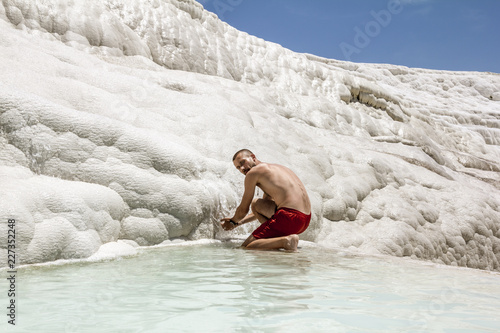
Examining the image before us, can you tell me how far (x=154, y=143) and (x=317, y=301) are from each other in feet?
9.43

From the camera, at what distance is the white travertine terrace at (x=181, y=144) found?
3.83 metres

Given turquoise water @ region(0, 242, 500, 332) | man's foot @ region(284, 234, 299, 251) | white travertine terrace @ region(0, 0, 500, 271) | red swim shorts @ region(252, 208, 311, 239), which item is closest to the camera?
turquoise water @ region(0, 242, 500, 332)

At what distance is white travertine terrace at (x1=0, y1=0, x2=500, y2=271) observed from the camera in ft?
12.6

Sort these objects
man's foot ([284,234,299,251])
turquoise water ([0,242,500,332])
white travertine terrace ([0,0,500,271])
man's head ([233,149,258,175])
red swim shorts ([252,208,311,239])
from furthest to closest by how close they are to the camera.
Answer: man's head ([233,149,258,175]) → red swim shorts ([252,208,311,239]) → man's foot ([284,234,299,251]) → white travertine terrace ([0,0,500,271]) → turquoise water ([0,242,500,332])

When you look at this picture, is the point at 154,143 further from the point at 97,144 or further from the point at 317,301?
the point at 317,301

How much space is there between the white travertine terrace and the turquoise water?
739 mm

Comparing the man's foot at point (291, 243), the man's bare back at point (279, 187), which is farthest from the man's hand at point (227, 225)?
the man's foot at point (291, 243)

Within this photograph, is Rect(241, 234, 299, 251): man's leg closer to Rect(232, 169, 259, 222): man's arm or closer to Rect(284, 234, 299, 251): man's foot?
Rect(284, 234, 299, 251): man's foot

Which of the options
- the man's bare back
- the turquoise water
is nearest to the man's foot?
the man's bare back

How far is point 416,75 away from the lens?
97.5 ft

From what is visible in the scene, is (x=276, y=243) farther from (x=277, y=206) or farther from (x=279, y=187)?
(x=279, y=187)

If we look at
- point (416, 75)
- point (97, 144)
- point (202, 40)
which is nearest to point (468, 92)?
point (416, 75)

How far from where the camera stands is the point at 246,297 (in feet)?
7.42

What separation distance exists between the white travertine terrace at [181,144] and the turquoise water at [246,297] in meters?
0.74
